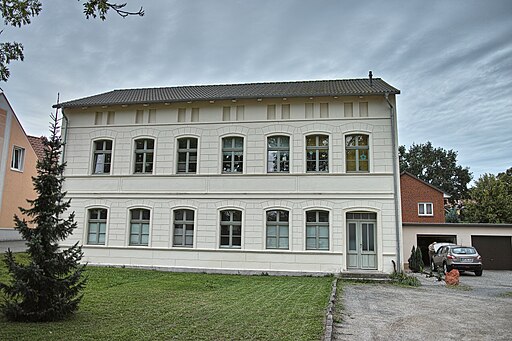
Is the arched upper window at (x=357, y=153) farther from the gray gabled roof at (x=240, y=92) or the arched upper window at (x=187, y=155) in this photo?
the arched upper window at (x=187, y=155)

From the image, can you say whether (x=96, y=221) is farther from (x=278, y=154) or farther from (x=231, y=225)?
(x=278, y=154)

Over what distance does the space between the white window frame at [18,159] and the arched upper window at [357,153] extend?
21.1 m

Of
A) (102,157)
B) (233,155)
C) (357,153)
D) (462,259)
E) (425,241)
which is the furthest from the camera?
(425,241)

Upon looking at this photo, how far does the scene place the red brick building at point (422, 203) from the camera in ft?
110

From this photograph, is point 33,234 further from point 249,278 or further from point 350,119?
point 350,119

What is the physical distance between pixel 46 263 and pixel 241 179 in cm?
1029

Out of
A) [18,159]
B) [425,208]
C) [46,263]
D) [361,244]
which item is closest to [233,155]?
[361,244]

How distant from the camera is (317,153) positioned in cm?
1714

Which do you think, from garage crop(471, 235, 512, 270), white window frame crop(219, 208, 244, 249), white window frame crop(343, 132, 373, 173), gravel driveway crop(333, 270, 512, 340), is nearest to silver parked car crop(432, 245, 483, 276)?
garage crop(471, 235, 512, 270)

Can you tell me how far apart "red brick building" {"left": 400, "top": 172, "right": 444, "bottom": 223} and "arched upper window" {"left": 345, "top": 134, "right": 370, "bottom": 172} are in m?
19.0

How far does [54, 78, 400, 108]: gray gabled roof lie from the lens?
17156 millimetres

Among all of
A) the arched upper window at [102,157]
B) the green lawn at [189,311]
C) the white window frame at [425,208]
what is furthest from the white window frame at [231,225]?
the white window frame at [425,208]

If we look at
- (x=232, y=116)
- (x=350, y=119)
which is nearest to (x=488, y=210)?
(x=350, y=119)

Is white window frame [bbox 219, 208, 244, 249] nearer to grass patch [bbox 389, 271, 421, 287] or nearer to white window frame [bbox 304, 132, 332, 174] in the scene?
white window frame [bbox 304, 132, 332, 174]
